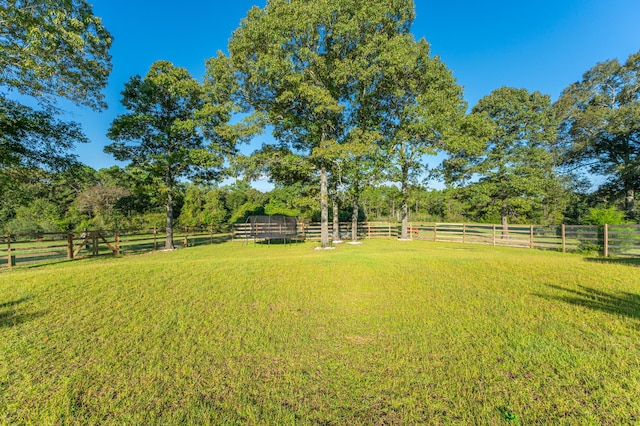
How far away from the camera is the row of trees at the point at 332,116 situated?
10.8 metres

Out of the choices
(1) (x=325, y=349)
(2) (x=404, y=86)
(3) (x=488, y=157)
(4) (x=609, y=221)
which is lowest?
(1) (x=325, y=349)

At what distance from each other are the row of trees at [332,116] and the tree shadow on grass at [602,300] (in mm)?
9655

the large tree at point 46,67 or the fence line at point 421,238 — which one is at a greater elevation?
the large tree at point 46,67

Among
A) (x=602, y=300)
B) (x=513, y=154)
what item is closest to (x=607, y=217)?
(x=513, y=154)

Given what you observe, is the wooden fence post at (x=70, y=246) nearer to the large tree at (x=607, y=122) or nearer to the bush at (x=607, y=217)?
the bush at (x=607, y=217)

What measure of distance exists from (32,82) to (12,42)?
1225 mm

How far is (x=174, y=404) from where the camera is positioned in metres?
2.37

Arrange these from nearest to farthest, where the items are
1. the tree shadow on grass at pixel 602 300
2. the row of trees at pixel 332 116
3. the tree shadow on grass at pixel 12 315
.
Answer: the tree shadow on grass at pixel 12 315, the tree shadow on grass at pixel 602 300, the row of trees at pixel 332 116

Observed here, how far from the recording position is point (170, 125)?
1694 centimetres

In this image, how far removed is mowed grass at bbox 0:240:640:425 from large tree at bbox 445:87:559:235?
15679mm

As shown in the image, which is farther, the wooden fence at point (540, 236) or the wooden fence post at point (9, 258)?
the wooden fence at point (540, 236)

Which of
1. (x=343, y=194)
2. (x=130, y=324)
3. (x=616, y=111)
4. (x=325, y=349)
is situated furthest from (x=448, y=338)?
(x=616, y=111)

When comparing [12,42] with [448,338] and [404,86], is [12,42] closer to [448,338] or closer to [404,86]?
[448,338]

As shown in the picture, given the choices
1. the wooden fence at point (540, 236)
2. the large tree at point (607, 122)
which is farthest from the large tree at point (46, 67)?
the large tree at point (607, 122)
